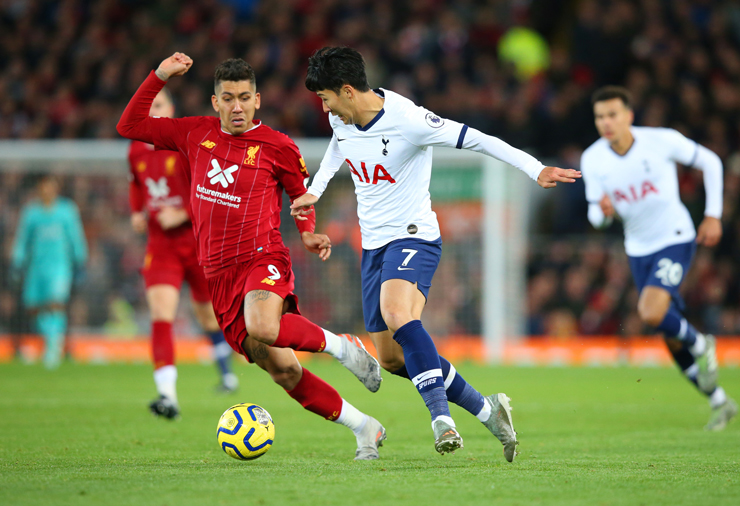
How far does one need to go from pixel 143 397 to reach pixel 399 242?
5.18 metres

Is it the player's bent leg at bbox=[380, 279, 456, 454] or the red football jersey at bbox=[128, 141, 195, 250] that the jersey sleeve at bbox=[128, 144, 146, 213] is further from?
the player's bent leg at bbox=[380, 279, 456, 454]

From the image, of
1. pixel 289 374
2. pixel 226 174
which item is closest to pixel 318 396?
pixel 289 374

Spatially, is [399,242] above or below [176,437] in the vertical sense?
above

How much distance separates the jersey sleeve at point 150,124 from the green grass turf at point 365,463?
197 centimetres

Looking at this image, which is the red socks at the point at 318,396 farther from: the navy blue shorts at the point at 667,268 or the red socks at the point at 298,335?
the navy blue shorts at the point at 667,268

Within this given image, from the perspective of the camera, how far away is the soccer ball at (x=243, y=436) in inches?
205

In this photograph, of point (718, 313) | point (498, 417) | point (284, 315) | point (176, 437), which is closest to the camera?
point (498, 417)

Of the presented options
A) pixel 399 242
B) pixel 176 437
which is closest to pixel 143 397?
pixel 176 437

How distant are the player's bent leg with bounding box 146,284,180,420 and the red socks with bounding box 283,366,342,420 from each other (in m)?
2.08

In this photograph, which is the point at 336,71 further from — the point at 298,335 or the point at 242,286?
the point at 298,335

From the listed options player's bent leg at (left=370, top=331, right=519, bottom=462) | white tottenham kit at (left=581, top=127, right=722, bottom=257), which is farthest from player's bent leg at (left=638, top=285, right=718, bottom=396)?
player's bent leg at (left=370, top=331, right=519, bottom=462)

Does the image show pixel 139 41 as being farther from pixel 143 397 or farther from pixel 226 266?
pixel 226 266

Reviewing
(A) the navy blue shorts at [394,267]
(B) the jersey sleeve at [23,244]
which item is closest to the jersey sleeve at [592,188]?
(A) the navy blue shorts at [394,267]

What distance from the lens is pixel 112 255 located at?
1557 centimetres
